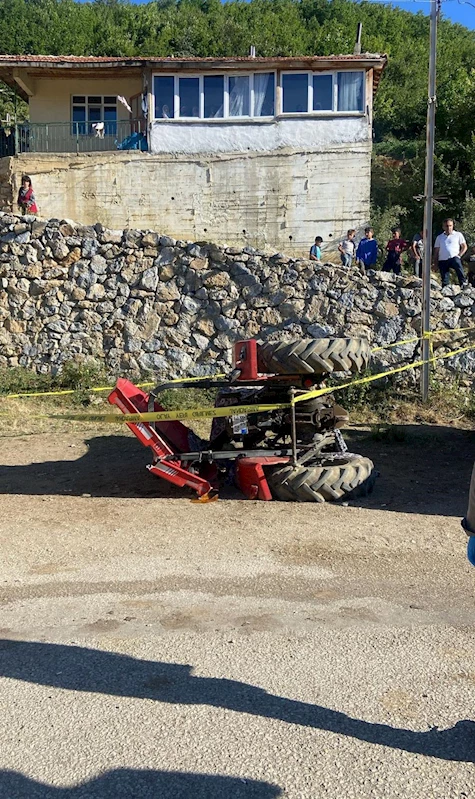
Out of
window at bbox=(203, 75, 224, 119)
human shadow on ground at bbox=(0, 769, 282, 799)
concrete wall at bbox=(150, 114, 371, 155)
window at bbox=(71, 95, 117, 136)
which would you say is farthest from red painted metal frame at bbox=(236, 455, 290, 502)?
window at bbox=(71, 95, 117, 136)

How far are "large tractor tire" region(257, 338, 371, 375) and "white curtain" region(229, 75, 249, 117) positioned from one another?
18432 mm

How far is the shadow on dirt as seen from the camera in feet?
28.3

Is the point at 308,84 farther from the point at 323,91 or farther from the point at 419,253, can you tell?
the point at 419,253

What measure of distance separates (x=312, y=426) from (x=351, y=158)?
17.9 m

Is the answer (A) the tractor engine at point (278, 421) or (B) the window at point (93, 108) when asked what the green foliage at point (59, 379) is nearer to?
(A) the tractor engine at point (278, 421)

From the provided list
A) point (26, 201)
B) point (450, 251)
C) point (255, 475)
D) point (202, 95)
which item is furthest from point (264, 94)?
point (255, 475)

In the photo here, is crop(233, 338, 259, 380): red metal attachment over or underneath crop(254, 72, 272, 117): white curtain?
underneath

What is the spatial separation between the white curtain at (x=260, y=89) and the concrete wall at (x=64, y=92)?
4.52 metres

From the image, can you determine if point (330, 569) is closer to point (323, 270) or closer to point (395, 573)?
point (395, 573)

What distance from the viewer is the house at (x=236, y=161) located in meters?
24.5

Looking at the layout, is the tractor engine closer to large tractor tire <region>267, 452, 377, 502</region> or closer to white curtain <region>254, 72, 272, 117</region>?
large tractor tire <region>267, 452, 377, 502</region>

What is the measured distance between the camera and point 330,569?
6.21m

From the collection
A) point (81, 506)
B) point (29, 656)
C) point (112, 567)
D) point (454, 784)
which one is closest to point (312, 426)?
point (81, 506)

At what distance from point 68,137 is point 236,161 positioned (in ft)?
18.8
